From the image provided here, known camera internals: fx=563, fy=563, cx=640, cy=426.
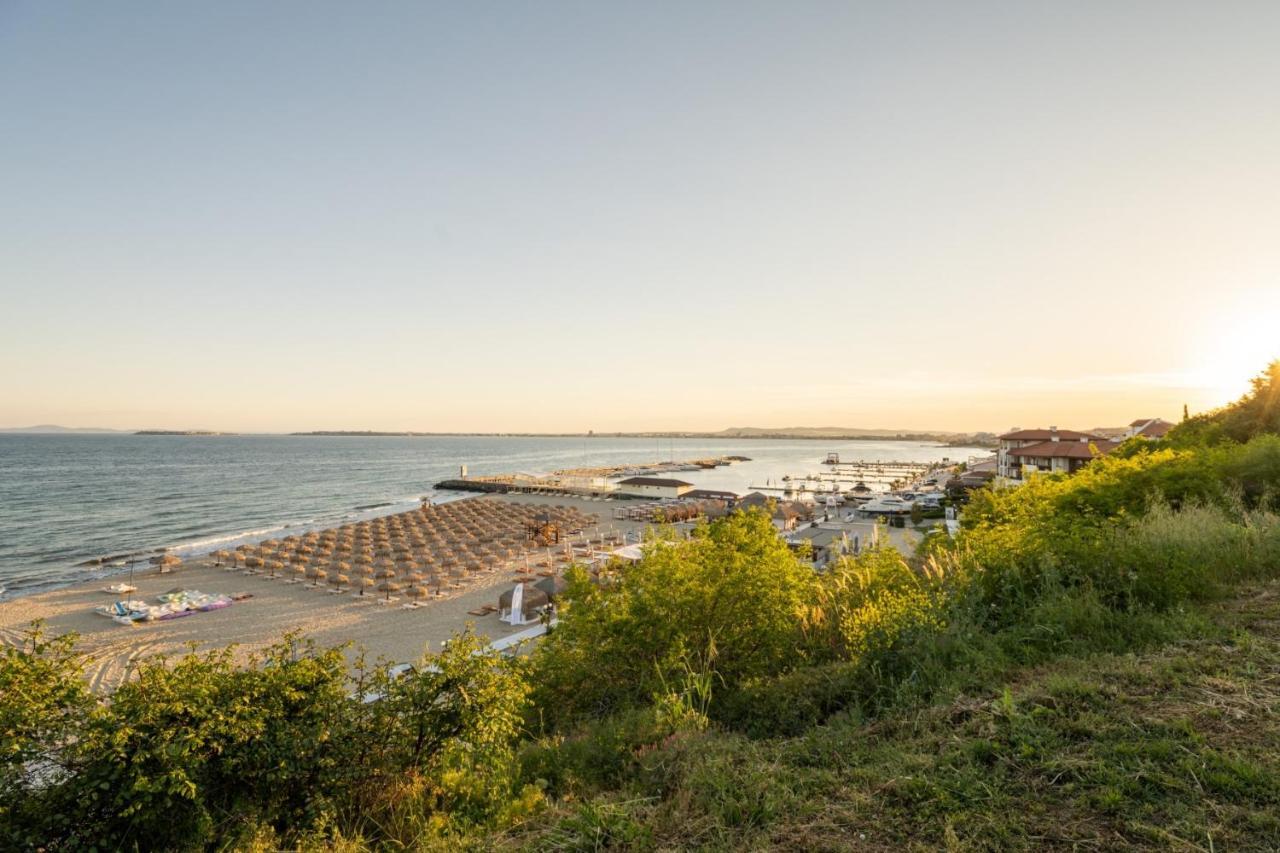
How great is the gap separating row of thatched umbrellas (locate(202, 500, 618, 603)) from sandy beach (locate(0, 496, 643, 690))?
0.80 metres

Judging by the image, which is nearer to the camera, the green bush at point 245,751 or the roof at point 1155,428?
the green bush at point 245,751

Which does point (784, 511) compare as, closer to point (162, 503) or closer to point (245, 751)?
point (245, 751)

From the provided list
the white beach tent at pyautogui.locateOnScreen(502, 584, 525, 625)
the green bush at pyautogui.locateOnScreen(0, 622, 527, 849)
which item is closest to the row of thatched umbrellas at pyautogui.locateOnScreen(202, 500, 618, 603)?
the white beach tent at pyautogui.locateOnScreen(502, 584, 525, 625)

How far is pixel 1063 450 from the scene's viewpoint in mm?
33312

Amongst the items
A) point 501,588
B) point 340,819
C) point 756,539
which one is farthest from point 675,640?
point 501,588

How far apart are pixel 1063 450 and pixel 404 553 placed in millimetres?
37746

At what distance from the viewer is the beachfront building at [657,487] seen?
173ft

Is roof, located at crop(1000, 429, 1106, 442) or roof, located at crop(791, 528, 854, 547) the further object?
roof, located at crop(1000, 429, 1106, 442)

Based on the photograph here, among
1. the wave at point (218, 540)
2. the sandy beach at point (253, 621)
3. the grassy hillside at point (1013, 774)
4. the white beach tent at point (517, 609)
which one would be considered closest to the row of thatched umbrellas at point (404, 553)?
the sandy beach at point (253, 621)

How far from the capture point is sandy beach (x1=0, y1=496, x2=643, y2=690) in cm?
1662

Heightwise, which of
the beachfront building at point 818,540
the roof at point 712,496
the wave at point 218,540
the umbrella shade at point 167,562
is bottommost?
the wave at point 218,540

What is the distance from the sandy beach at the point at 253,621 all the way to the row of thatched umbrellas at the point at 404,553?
0.80 meters

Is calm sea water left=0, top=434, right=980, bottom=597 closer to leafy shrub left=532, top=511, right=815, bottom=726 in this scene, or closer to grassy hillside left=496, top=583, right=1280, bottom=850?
leafy shrub left=532, top=511, right=815, bottom=726

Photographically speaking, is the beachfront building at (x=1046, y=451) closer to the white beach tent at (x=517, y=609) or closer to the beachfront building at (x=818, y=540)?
the beachfront building at (x=818, y=540)
